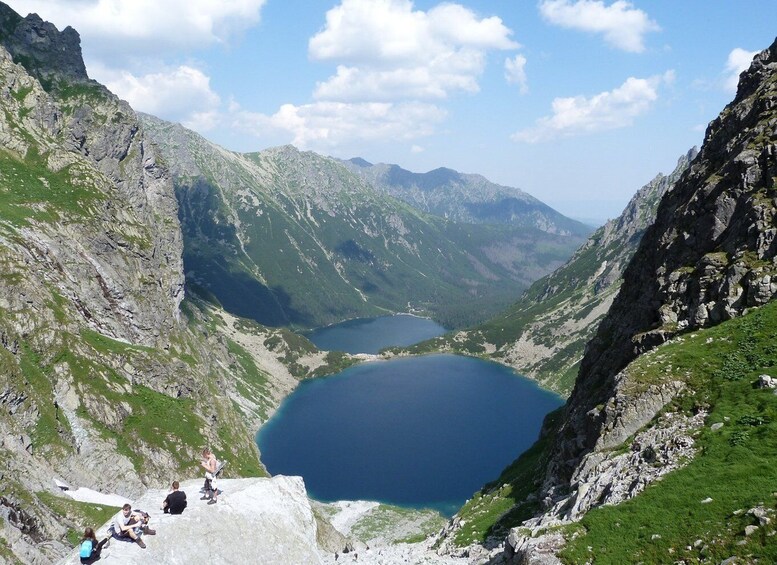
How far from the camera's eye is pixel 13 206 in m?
117

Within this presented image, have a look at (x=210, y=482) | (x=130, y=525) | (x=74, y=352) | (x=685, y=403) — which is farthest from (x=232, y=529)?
(x=74, y=352)

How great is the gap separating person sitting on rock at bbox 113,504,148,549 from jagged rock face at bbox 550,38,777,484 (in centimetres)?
3948

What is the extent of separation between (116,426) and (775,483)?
341ft

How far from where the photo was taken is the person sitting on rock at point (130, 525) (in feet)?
73.3

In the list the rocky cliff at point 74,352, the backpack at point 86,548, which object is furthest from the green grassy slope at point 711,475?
the rocky cliff at point 74,352

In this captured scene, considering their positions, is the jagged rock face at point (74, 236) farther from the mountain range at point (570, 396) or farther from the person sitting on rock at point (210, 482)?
the person sitting on rock at point (210, 482)

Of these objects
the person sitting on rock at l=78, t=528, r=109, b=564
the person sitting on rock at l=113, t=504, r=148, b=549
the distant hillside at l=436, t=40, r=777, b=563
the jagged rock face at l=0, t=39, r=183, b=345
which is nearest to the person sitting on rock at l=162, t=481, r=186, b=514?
the person sitting on rock at l=113, t=504, r=148, b=549

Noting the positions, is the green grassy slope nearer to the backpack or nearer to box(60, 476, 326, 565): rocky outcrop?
box(60, 476, 326, 565): rocky outcrop

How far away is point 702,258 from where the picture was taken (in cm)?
5888

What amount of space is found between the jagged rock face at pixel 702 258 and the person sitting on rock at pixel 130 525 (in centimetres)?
3948

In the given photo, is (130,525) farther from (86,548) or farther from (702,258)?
(702,258)

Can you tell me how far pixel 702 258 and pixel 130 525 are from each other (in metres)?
60.4

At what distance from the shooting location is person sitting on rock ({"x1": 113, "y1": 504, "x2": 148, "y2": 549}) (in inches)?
879

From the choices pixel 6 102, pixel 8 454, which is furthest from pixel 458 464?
pixel 6 102
